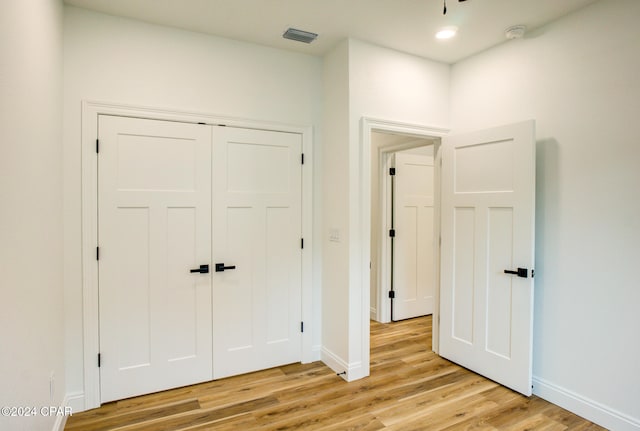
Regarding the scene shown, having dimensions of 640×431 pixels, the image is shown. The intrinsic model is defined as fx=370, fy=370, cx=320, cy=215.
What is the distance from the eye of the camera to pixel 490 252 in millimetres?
3102

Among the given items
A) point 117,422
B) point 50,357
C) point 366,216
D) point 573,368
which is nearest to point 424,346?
point 573,368

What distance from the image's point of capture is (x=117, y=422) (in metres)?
2.48

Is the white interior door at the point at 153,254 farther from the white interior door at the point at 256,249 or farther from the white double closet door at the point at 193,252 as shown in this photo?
the white interior door at the point at 256,249

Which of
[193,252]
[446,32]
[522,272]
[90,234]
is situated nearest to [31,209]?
[90,234]

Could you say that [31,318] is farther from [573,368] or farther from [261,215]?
[573,368]

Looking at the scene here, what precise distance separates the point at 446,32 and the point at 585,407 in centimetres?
296

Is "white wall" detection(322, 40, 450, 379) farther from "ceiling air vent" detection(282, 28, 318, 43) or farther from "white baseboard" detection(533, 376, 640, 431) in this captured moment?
"white baseboard" detection(533, 376, 640, 431)

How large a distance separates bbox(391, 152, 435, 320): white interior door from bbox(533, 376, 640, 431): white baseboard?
2.00 metres

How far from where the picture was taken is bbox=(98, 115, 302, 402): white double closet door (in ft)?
8.98

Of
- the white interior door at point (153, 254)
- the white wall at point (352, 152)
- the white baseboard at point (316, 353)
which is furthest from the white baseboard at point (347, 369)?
the white interior door at point (153, 254)

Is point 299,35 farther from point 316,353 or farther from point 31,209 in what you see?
point 316,353

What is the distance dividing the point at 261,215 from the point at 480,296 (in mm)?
2021

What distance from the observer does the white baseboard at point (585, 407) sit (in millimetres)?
2389

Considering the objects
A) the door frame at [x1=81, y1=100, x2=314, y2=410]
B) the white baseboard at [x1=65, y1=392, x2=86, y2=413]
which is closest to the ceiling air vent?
the door frame at [x1=81, y1=100, x2=314, y2=410]
